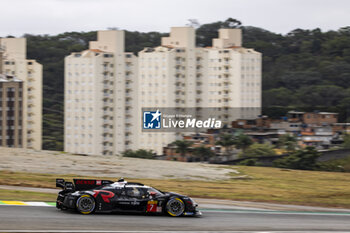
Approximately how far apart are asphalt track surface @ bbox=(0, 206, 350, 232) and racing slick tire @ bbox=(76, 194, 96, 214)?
0.81ft

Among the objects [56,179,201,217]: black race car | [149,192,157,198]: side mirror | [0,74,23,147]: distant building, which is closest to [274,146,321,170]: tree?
[56,179,201,217]: black race car

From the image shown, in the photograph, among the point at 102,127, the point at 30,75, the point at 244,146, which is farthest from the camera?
the point at 30,75

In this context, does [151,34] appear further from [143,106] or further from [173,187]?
[173,187]

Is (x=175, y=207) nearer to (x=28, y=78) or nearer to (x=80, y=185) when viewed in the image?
(x=80, y=185)

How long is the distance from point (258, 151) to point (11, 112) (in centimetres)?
3615

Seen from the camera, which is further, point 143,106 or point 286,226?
point 143,106

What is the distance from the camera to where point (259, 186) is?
33.4m

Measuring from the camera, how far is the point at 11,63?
310 ft

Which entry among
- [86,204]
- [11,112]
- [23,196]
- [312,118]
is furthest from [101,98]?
[86,204]

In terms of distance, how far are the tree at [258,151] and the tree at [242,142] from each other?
58 cm

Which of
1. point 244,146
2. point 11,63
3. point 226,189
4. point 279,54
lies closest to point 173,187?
point 226,189

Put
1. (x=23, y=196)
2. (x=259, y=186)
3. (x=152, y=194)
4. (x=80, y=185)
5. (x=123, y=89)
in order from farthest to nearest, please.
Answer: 1. (x=123, y=89)
2. (x=259, y=186)
3. (x=23, y=196)
4. (x=152, y=194)
5. (x=80, y=185)

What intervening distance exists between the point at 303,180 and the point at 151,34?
12031 centimetres

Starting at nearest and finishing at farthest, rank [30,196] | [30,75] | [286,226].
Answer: [286,226] → [30,196] → [30,75]
